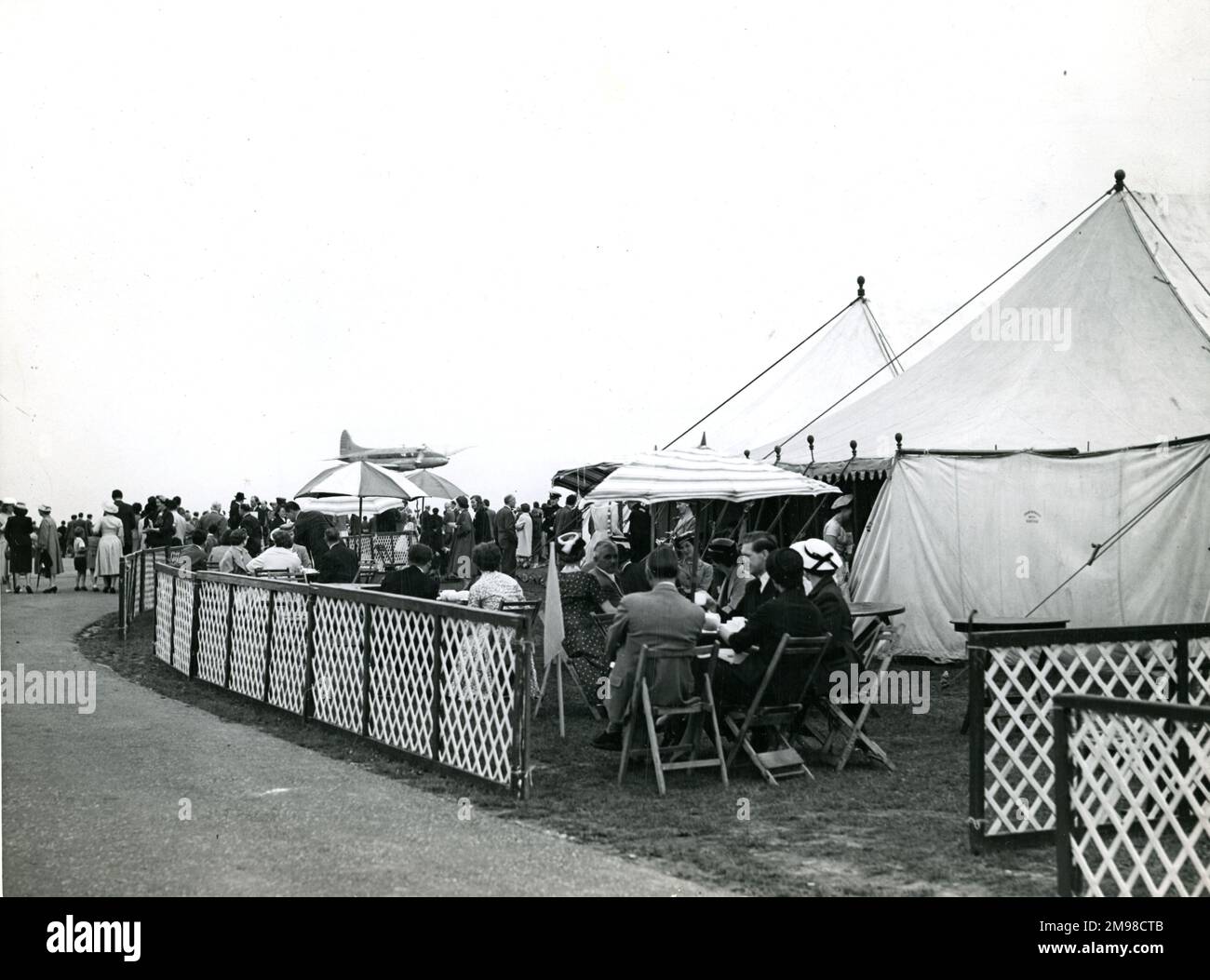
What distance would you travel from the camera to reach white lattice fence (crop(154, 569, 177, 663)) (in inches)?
500

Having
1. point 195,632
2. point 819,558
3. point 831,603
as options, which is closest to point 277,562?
point 195,632

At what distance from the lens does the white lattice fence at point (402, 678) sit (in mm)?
7609

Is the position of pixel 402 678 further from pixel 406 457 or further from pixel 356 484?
pixel 406 457

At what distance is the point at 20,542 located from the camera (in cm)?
2125

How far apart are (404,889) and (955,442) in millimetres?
9007

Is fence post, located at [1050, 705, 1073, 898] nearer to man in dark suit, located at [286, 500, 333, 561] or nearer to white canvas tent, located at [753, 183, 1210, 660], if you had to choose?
white canvas tent, located at [753, 183, 1210, 660]

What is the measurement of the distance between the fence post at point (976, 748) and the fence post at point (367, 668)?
4351 mm

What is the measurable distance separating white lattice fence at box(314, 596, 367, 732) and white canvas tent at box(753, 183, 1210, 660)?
20.3 ft

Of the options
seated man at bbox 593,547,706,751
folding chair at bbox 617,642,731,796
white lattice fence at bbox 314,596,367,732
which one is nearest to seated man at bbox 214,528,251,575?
white lattice fence at bbox 314,596,367,732

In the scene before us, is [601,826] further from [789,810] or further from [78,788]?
[78,788]

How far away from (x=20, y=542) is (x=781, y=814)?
61.8 feet

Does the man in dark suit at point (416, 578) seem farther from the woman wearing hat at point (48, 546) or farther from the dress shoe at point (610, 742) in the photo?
the woman wearing hat at point (48, 546)

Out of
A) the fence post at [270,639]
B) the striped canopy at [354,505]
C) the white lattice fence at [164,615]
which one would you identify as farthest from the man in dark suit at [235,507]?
the fence post at [270,639]
